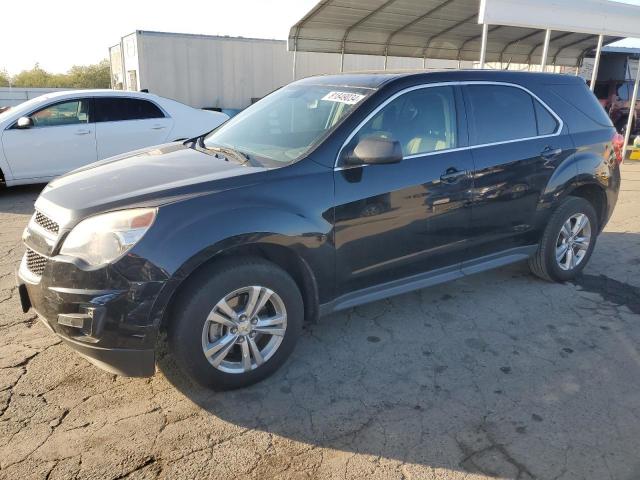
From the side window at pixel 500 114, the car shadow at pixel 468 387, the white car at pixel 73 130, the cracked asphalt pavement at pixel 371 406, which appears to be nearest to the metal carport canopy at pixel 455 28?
the white car at pixel 73 130

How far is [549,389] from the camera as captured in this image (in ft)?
9.98

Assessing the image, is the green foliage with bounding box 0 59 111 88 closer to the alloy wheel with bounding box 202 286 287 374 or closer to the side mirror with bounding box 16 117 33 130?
the side mirror with bounding box 16 117 33 130

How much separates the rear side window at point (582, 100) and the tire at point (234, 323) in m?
3.07

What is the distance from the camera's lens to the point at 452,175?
3586 millimetres

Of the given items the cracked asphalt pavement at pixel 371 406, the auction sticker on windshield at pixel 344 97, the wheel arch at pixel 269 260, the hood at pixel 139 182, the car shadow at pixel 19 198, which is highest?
the auction sticker on windshield at pixel 344 97

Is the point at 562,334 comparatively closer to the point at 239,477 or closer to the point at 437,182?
Answer: the point at 437,182

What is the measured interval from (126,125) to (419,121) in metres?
6.17

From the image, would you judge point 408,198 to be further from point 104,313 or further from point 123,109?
point 123,109

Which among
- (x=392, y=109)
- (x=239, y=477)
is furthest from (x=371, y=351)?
(x=392, y=109)

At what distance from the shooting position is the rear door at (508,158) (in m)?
3.79

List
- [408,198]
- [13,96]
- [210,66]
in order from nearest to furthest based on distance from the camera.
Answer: [408,198] < [210,66] < [13,96]

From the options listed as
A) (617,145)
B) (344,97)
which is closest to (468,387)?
(344,97)

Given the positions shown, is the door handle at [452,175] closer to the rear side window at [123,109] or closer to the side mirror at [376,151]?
the side mirror at [376,151]

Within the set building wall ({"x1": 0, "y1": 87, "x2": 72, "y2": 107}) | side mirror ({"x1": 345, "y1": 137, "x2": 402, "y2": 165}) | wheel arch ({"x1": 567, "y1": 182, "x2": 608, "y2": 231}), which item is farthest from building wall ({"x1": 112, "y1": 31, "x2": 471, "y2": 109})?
side mirror ({"x1": 345, "y1": 137, "x2": 402, "y2": 165})
